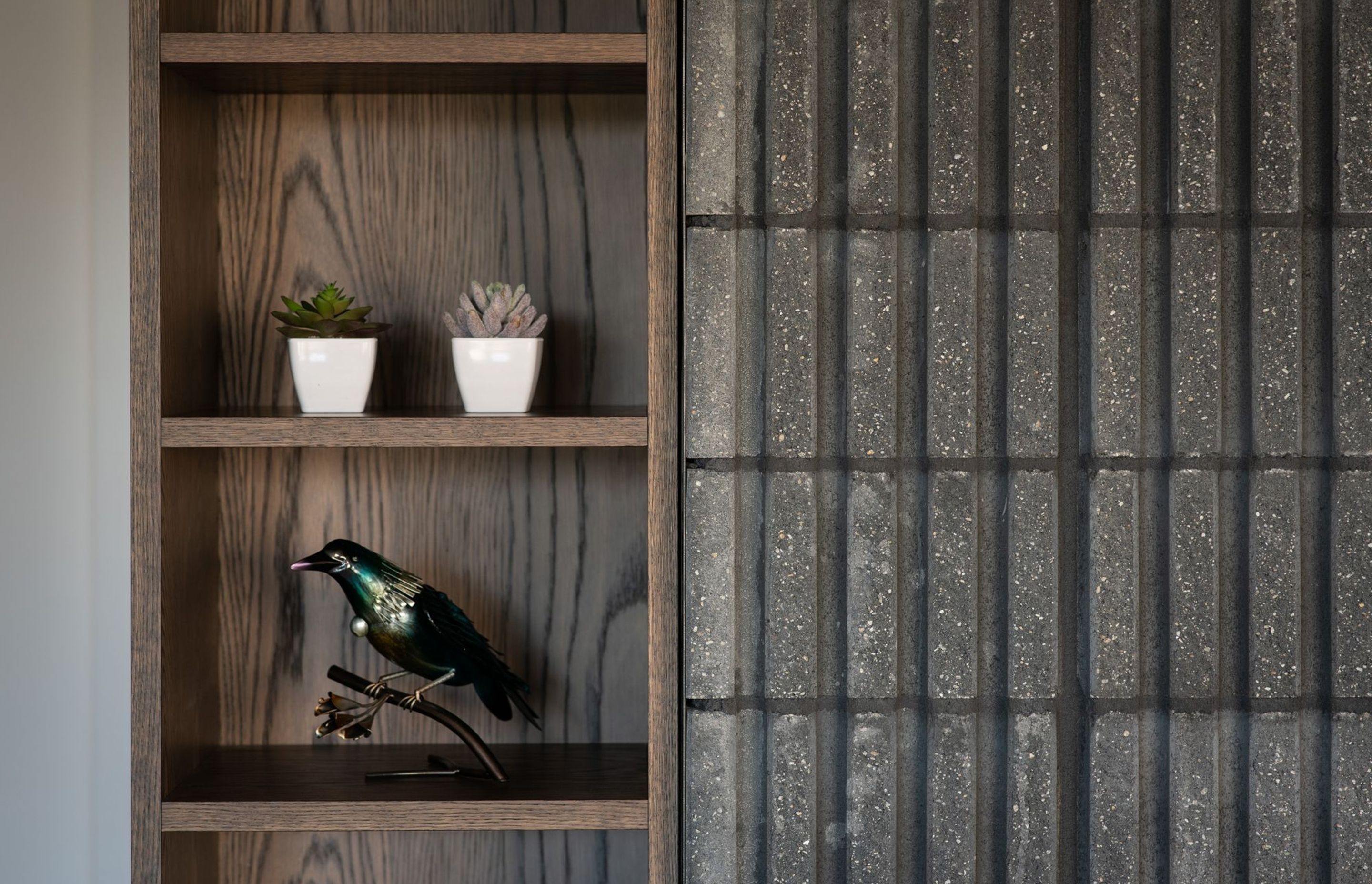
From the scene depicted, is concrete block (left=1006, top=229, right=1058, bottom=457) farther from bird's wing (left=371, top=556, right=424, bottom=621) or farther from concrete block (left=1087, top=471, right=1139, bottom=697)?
bird's wing (left=371, top=556, right=424, bottom=621)

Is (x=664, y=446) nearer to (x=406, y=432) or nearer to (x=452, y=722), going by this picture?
(x=406, y=432)

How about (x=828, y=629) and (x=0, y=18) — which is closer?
(x=828, y=629)

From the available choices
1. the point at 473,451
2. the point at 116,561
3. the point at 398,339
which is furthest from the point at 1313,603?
the point at 116,561

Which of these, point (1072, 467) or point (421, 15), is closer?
point (1072, 467)

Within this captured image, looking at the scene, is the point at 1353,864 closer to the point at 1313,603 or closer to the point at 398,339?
the point at 1313,603

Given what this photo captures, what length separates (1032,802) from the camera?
1.14 meters

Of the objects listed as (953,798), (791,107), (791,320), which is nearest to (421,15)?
(791,107)

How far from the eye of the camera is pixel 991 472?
115 centimetres

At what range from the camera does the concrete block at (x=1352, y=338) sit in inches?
44.8

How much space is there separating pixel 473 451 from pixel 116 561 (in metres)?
0.50

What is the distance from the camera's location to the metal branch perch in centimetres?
127

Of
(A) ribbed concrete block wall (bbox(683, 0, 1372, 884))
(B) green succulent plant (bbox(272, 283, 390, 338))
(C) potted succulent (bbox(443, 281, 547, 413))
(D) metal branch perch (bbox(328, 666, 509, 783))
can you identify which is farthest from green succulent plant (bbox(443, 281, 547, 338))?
(D) metal branch perch (bbox(328, 666, 509, 783))

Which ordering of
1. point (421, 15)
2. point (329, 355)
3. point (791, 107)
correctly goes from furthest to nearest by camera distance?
point (421, 15)
point (329, 355)
point (791, 107)

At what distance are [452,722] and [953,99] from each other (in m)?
0.87
